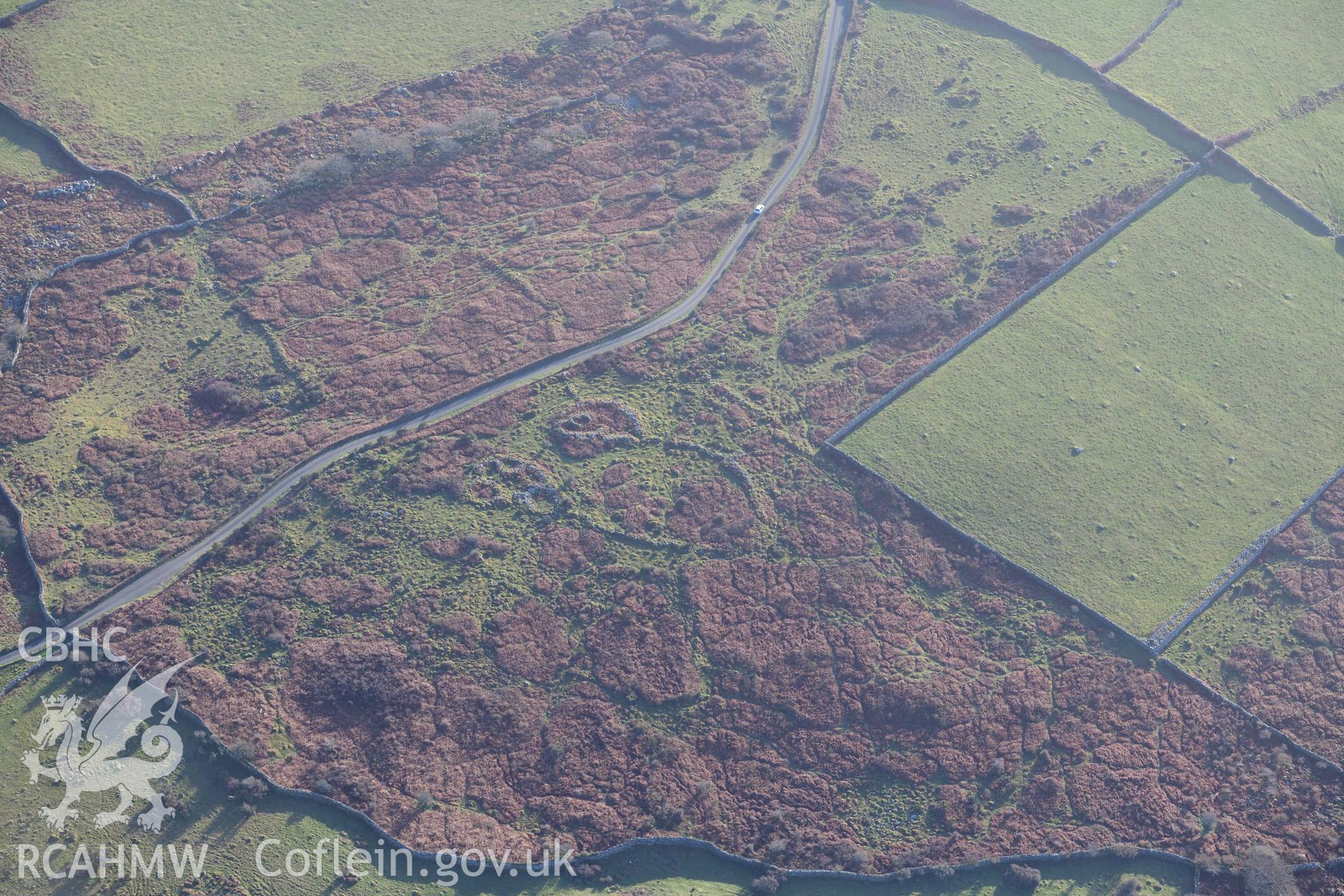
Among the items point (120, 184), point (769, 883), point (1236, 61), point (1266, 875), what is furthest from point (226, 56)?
point (1266, 875)

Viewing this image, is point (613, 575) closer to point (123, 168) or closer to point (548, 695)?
point (548, 695)

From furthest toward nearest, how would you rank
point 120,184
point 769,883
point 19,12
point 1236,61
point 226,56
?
1. point 1236,61
2. point 226,56
3. point 19,12
4. point 120,184
5. point 769,883

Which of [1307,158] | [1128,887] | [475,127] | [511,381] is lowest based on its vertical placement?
[1128,887]

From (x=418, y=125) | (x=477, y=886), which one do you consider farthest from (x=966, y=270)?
(x=477, y=886)

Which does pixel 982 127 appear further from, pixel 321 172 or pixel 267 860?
pixel 267 860

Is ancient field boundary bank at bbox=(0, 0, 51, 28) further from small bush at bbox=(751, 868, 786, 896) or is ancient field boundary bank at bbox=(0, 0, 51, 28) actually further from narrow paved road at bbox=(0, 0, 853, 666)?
small bush at bbox=(751, 868, 786, 896)

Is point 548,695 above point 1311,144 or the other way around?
the other way around

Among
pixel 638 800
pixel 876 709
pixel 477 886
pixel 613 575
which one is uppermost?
pixel 613 575
